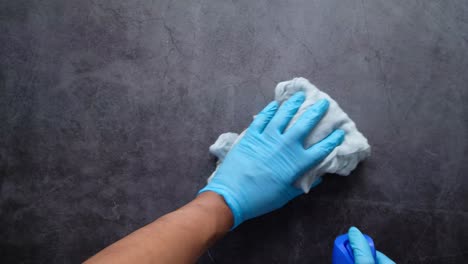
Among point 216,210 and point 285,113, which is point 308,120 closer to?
point 285,113

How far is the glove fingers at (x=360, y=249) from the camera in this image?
123cm

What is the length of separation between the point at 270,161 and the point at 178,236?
51 cm

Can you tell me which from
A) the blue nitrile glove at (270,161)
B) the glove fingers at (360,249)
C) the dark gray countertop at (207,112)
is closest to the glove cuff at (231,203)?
the blue nitrile glove at (270,161)

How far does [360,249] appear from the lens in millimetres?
1251

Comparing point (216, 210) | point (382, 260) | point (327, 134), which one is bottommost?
point (382, 260)

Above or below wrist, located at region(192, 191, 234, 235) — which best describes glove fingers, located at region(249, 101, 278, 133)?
above

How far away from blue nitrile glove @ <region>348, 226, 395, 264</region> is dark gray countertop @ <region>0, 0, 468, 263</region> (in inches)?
7.1

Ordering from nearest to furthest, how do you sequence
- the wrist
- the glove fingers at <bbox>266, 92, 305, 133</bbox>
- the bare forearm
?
the bare forearm
the wrist
the glove fingers at <bbox>266, 92, 305, 133</bbox>

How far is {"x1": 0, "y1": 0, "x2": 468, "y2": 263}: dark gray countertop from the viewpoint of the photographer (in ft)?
4.89

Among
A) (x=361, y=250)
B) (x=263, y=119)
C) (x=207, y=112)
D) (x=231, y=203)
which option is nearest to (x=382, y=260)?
(x=361, y=250)

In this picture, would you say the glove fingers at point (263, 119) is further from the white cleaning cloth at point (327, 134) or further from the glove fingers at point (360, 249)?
the glove fingers at point (360, 249)

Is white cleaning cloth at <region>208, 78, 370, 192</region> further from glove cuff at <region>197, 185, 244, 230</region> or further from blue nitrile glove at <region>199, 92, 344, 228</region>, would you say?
glove cuff at <region>197, 185, 244, 230</region>

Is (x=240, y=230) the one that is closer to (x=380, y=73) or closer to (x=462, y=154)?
(x=380, y=73)

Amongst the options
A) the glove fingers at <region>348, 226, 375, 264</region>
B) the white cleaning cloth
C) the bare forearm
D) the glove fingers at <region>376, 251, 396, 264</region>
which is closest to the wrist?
the bare forearm
